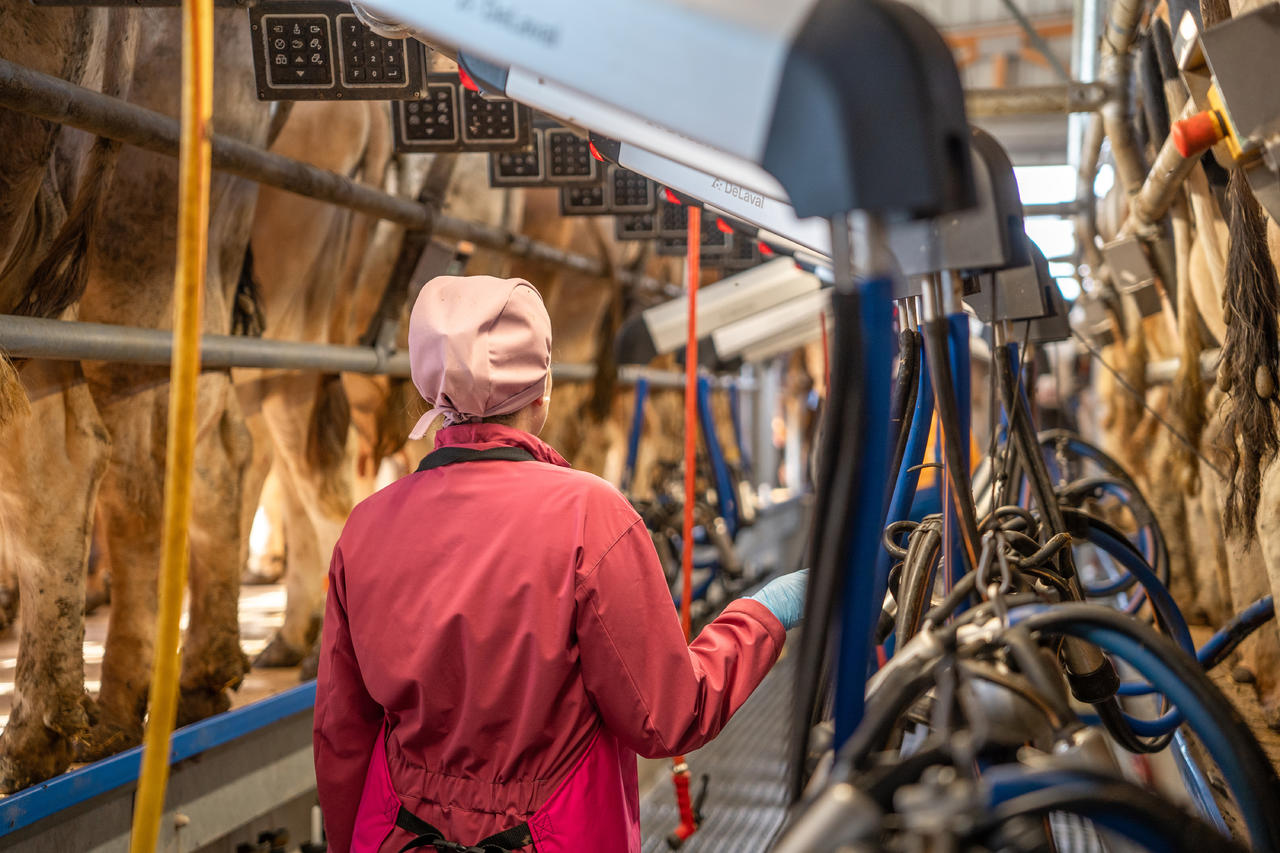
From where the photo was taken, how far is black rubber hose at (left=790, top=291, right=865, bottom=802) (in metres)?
0.88

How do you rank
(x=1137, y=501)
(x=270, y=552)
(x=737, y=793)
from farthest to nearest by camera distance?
1. (x=270, y=552)
2. (x=737, y=793)
3. (x=1137, y=501)

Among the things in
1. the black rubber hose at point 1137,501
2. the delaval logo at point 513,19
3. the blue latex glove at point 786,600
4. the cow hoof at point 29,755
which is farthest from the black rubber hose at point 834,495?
the black rubber hose at point 1137,501

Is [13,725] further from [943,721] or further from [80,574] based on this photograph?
[943,721]

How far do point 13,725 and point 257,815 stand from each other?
82 centimetres

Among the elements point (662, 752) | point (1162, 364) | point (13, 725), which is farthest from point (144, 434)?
point (1162, 364)

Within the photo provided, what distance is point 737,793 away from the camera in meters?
3.68

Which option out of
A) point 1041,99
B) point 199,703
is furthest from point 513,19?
point 1041,99

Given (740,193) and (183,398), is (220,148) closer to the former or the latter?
(740,193)

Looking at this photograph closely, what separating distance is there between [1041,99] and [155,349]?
131 inches

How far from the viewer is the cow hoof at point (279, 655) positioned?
378 centimetres

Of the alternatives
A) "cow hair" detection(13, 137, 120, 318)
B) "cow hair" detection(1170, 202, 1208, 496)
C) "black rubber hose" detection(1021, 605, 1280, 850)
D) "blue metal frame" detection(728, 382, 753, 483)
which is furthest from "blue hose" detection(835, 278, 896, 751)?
"blue metal frame" detection(728, 382, 753, 483)

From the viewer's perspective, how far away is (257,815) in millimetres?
2885

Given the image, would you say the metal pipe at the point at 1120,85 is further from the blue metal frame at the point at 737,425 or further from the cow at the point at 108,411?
the blue metal frame at the point at 737,425

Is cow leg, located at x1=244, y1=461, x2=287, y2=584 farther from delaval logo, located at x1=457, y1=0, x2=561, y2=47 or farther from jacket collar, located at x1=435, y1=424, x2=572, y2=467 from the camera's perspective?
delaval logo, located at x1=457, y1=0, x2=561, y2=47
